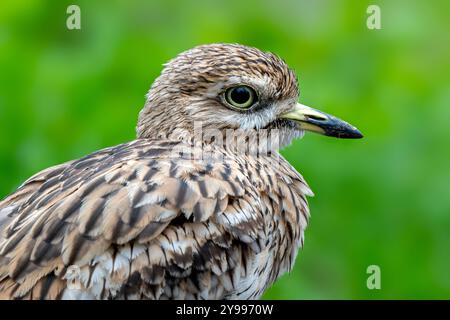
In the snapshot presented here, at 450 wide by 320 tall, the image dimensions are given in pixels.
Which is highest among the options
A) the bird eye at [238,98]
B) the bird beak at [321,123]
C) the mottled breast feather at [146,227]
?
the bird eye at [238,98]

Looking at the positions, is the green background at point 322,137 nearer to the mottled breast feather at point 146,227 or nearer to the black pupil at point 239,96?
the black pupil at point 239,96

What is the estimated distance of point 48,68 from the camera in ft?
33.5

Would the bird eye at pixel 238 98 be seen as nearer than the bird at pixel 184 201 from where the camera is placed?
No

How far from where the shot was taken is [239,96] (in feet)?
24.1

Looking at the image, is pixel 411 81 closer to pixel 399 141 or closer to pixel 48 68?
pixel 399 141

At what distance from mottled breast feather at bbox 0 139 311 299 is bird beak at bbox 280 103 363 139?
0.46 metres

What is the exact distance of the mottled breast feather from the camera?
6.36 m

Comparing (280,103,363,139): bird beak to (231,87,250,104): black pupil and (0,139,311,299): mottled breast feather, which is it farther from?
(0,139,311,299): mottled breast feather

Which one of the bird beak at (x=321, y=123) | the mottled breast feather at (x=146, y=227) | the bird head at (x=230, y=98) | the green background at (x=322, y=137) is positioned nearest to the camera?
the mottled breast feather at (x=146, y=227)

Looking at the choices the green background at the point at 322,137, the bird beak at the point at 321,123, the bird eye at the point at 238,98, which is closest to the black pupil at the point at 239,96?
the bird eye at the point at 238,98

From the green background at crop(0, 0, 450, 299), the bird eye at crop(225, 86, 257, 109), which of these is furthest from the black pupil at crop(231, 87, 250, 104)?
the green background at crop(0, 0, 450, 299)

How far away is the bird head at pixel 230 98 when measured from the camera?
Result: 7.32 metres
